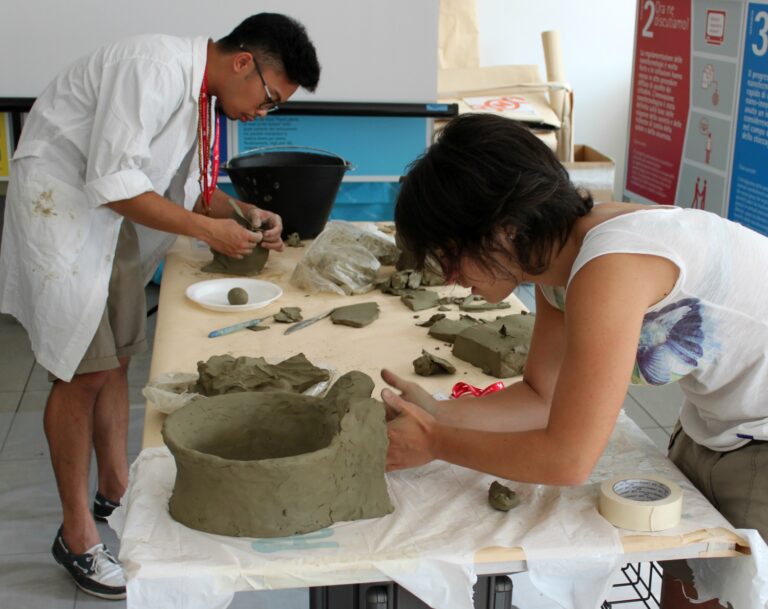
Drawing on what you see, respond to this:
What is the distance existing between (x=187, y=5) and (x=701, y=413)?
306cm

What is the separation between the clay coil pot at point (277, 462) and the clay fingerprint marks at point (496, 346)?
518 millimetres

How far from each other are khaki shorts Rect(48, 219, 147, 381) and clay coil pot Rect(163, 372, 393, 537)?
114 cm

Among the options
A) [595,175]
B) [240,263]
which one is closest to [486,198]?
[240,263]

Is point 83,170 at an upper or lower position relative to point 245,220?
upper

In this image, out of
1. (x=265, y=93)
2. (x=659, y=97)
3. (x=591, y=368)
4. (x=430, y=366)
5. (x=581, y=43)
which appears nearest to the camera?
(x=591, y=368)

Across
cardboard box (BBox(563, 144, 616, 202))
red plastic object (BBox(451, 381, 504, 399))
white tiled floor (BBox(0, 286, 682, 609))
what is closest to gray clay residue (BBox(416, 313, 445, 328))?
red plastic object (BBox(451, 381, 504, 399))

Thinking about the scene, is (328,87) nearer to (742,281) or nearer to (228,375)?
(228,375)

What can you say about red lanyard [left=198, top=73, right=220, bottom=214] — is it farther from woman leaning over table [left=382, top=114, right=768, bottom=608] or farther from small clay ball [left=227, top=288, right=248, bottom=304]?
woman leaning over table [left=382, top=114, right=768, bottom=608]

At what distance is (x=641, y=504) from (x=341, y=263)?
55.4 inches

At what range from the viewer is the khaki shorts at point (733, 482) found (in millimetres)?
1531

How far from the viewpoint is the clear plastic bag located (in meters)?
2.64

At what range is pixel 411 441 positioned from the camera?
158cm

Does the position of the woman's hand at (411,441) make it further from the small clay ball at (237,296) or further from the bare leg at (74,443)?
the bare leg at (74,443)

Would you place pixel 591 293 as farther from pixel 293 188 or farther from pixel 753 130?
pixel 753 130
